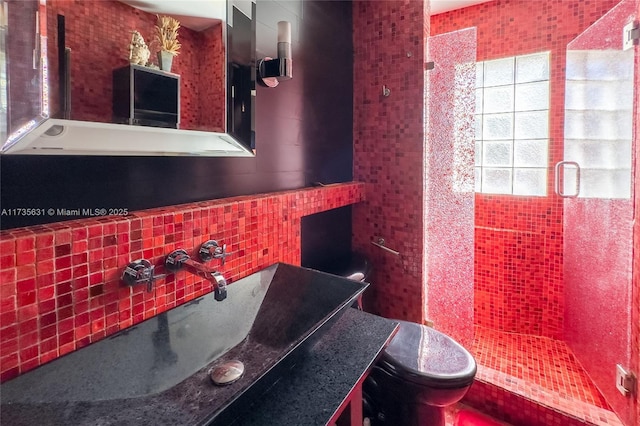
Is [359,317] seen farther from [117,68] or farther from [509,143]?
[509,143]

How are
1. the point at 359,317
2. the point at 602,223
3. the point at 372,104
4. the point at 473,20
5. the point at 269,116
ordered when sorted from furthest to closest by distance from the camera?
the point at 473,20
the point at 372,104
the point at 602,223
the point at 269,116
the point at 359,317

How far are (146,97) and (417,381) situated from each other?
1.44m

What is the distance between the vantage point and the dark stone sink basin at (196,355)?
2.19 feet

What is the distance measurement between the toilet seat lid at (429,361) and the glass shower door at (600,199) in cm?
93

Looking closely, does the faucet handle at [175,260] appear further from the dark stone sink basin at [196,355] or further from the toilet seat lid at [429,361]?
the toilet seat lid at [429,361]

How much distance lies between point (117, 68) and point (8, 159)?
346 millimetres

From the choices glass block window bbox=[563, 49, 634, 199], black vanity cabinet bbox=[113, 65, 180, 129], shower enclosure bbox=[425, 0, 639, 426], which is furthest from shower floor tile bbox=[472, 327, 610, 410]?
black vanity cabinet bbox=[113, 65, 180, 129]

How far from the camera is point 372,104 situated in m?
2.12

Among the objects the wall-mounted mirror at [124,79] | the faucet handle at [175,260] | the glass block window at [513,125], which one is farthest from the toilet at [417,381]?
the glass block window at [513,125]

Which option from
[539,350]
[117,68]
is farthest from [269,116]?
[539,350]

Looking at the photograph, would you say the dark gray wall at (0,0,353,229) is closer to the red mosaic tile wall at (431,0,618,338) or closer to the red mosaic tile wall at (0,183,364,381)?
the red mosaic tile wall at (0,183,364,381)

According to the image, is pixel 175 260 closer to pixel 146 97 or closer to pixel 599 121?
pixel 146 97

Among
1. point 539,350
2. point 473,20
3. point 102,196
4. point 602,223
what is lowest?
point 539,350

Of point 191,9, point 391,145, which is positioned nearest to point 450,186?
point 391,145
